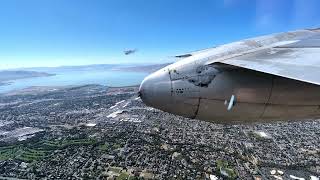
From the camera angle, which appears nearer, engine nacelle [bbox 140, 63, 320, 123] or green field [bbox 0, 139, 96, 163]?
engine nacelle [bbox 140, 63, 320, 123]

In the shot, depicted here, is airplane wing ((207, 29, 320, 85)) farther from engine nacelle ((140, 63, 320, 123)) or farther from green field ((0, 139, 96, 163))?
green field ((0, 139, 96, 163))

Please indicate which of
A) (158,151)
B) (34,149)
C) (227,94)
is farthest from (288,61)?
(34,149)

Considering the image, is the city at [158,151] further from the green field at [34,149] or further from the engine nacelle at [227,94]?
the engine nacelle at [227,94]

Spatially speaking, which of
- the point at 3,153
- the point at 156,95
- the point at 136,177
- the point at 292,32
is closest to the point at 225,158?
the point at 136,177

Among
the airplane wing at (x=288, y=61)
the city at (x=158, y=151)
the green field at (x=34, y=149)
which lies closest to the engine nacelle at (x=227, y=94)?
the airplane wing at (x=288, y=61)

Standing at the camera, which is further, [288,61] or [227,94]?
[227,94]

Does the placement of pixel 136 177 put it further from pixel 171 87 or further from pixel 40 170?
pixel 171 87

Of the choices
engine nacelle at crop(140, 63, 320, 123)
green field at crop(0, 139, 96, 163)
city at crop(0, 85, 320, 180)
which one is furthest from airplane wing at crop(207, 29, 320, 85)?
green field at crop(0, 139, 96, 163)

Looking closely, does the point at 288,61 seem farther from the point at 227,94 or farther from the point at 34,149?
the point at 34,149
